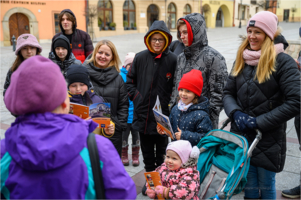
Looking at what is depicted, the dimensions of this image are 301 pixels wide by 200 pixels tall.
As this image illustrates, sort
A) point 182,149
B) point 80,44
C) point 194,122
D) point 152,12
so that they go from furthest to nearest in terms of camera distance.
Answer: point 152,12 → point 80,44 → point 194,122 → point 182,149

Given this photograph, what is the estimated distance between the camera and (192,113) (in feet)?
9.34

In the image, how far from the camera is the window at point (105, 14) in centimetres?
3059

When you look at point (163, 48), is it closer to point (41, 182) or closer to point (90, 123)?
point (90, 123)

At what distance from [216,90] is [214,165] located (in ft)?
3.27

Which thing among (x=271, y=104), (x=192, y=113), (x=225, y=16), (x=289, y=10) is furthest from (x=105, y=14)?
(x=289, y=10)

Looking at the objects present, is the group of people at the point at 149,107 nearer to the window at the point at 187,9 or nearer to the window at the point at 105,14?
the window at the point at 105,14

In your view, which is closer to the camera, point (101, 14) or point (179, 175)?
point (179, 175)

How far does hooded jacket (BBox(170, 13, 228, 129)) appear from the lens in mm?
3158

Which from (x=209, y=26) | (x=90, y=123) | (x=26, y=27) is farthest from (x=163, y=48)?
(x=209, y=26)

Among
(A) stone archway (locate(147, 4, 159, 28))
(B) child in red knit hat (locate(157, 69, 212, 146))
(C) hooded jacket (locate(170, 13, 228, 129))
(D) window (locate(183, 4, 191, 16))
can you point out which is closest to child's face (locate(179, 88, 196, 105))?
(B) child in red knit hat (locate(157, 69, 212, 146))

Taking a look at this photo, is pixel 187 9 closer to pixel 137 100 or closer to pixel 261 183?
pixel 137 100

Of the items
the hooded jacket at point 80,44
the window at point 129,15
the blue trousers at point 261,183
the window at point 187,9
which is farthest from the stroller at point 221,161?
the window at point 187,9

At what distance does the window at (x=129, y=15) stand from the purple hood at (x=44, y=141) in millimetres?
32908

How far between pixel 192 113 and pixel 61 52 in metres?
2.07
